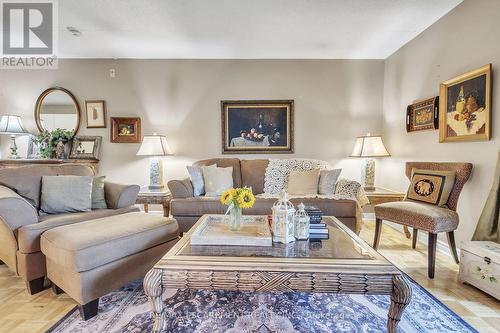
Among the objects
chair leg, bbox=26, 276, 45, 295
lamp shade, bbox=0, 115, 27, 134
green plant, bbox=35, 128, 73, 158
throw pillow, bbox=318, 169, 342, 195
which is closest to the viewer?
chair leg, bbox=26, 276, 45, 295

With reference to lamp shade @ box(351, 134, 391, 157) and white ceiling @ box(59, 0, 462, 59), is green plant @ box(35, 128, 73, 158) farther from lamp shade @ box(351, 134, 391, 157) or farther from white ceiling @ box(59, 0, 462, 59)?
lamp shade @ box(351, 134, 391, 157)

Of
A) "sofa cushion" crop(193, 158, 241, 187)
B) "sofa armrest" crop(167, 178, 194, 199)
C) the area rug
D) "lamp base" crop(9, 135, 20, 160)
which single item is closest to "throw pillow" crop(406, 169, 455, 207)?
the area rug

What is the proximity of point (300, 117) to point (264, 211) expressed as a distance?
68.3 inches

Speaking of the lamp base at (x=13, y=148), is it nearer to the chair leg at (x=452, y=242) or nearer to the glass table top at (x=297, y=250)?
the glass table top at (x=297, y=250)

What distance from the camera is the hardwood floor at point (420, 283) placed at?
147 cm

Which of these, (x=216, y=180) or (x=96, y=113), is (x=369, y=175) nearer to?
(x=216, y=180)

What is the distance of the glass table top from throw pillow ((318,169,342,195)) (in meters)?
1.48

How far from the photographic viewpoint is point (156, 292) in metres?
1.18

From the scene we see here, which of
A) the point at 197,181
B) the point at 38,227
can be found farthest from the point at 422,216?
the point at 38,227

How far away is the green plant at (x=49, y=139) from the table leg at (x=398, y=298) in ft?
14.3

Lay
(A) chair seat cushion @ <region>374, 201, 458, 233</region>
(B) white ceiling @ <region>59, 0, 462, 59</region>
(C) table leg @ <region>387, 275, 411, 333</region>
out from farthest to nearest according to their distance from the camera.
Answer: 1. (B) white ceiling @ <region>59, 0, 462, 59</region>
2. (A) chair seat cushion @ <region>374, 201, 458, 233</region>
3. (C) table leg @ <region>387, 275, 411, 333</region>

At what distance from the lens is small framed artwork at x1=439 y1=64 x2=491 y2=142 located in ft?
6.89

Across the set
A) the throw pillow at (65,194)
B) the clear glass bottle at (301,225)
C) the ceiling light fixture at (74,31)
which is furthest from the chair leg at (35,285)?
the ceiling light fixture at (74,31)

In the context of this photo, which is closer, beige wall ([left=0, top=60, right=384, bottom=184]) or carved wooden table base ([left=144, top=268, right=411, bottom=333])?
carved wooden table base ([left=144, top=268, right=411, bottom=333])
